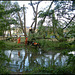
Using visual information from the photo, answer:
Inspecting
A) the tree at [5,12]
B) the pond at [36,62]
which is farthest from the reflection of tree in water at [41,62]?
the tree at [5,12]

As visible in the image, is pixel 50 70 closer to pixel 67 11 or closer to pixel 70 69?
pixel 70 69

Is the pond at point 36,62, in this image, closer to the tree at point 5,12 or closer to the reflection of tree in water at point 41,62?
the reflection of tree in water at point 41,62

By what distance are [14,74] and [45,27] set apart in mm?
1417

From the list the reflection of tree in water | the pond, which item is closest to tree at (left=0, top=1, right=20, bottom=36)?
the pond

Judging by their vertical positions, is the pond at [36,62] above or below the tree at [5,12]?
below

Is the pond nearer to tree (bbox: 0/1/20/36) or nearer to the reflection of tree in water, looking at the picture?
the reflection of tree in water

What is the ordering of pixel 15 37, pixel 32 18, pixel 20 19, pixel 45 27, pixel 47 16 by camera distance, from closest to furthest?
1. pixel 47 16
2. pixel 45 27
3. pixel 32 18
4. pixel 15 37
5. pixel 20 19

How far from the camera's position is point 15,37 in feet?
15.6

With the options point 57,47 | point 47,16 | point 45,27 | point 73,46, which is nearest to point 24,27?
point 45,27

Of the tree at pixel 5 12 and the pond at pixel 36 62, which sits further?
the tree at pixel 5 12

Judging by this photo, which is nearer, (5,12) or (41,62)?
(41,62)

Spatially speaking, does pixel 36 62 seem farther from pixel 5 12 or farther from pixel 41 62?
pixel 5 12

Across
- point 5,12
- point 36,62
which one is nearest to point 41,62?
point 36,62

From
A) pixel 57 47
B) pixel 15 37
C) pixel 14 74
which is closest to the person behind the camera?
pixel 14 74
